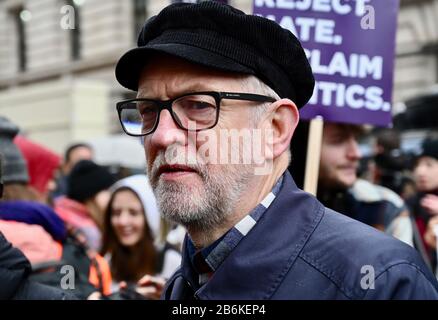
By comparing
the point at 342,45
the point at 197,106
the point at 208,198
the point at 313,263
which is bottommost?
the point at 313,263

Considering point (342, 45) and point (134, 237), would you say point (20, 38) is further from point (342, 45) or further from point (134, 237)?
point (342, 45)

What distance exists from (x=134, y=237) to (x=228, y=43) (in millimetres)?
2670

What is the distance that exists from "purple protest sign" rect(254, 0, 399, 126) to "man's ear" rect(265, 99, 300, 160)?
3.48ft

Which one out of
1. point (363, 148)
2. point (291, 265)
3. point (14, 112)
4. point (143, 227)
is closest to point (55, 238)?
point (143, 227)

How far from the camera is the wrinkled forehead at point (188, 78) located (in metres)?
1.56

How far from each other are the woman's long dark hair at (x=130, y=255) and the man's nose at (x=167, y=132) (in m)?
2.26

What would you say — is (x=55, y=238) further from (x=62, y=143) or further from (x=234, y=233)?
(x=62, y=143)

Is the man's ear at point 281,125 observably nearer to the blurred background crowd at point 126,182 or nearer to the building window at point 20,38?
the blurred background crowd at point 126,182

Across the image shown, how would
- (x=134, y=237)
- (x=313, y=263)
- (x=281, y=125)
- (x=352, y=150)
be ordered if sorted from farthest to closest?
(x=134, y=237) < (x=352, y=150) < (x=281, y=125) < (x=313, y=263)

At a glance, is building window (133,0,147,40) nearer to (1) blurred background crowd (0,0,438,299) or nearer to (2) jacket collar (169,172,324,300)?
(1) blurred background crowd (0,0,438,299)

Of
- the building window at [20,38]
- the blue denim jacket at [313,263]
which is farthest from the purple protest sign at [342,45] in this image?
the building window at [20,38]

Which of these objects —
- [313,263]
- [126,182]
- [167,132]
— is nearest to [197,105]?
[167,132]

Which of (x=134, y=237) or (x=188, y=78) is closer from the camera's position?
(x=188, y=78)

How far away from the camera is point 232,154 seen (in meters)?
1.60
